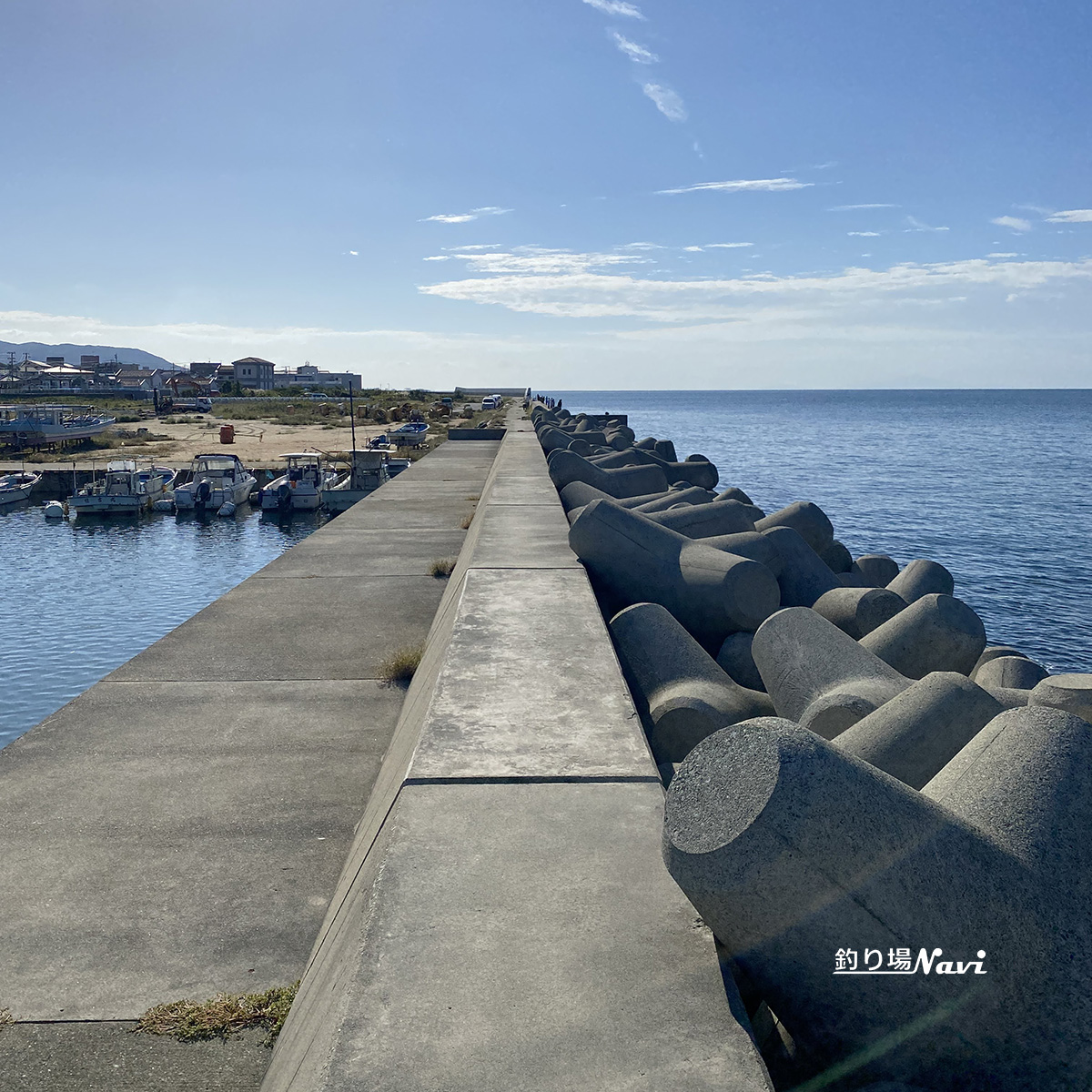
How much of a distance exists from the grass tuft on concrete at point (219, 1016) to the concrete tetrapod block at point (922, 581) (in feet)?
21.7

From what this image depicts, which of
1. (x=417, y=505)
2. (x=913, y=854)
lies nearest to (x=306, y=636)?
(x=913, y=854)

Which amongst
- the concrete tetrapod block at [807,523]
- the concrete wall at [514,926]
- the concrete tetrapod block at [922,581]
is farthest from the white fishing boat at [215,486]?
the concrete wall at [514,926]

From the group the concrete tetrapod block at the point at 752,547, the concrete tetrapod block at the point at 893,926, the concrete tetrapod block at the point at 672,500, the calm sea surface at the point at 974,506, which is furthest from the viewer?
the calm sea surface at the point at 974,506

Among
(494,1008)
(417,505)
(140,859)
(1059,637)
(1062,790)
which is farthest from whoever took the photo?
(1059,637)

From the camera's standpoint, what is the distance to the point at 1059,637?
575 inches

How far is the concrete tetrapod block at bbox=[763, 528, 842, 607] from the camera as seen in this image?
312 inches

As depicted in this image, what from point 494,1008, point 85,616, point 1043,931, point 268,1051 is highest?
point 1043,931

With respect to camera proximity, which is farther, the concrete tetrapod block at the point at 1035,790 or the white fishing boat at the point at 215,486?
the white fishing boat at the point at 215,486

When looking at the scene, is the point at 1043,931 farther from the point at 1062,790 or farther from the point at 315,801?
the point at 315,801

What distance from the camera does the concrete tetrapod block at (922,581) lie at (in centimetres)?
830

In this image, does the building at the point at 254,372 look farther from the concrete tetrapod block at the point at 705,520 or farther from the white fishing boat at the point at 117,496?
the concrete tetrapod block at the point at 705,520

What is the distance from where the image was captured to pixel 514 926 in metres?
2.37

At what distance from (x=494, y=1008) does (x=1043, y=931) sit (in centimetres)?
119

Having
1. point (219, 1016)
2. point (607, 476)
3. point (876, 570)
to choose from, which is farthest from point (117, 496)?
point (219, 1016)
